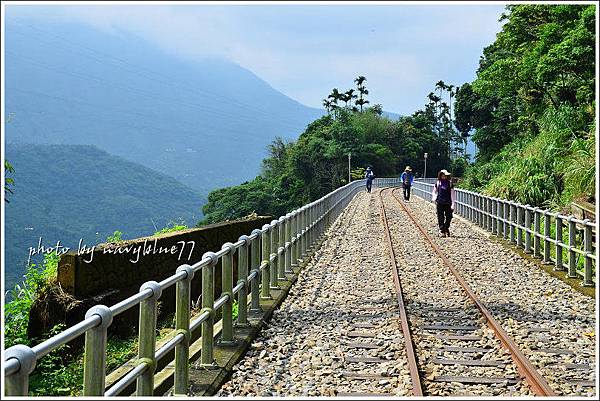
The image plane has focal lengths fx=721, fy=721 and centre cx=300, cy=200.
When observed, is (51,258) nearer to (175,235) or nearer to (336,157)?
(175,235)

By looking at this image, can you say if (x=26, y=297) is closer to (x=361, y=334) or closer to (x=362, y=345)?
(x=361, y=334)

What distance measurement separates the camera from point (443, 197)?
19.9 meters

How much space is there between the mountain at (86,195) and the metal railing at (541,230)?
101593 millimetres

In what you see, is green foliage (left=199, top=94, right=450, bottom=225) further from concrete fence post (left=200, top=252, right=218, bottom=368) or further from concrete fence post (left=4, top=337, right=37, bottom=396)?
concrete fence post (left=4, top=337, right=37, bottom=396)

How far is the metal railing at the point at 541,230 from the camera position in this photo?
12.0m

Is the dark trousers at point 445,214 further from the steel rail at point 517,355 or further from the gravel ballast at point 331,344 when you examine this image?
the steel rail at point 517,355

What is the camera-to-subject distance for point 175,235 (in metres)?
14.9

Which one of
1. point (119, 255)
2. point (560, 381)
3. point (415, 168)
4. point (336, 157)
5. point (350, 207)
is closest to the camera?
point (560, 381)

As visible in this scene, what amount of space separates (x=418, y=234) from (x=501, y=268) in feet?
22.6

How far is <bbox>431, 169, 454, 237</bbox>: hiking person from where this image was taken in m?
19.7

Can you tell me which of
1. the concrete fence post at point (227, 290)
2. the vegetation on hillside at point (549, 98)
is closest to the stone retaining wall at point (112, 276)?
the concrete fence post at point (227, 290)

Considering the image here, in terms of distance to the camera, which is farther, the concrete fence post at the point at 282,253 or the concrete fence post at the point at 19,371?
the concrete fence post at the point at 282,253

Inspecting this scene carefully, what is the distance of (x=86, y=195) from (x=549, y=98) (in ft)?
446

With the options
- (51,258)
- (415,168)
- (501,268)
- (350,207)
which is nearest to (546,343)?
(501,268)
